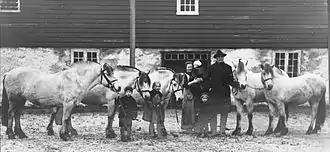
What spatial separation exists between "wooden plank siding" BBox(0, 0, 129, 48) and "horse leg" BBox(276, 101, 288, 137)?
225cm

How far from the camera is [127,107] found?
4.55 meters

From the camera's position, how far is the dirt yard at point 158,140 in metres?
4.54

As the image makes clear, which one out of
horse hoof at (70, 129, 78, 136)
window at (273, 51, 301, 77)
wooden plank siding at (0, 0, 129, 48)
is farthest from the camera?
horse hoof at (70, 129, 78, 136)

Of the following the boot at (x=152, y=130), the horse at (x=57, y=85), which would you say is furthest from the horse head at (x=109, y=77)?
the boot at (x=152, y=130)

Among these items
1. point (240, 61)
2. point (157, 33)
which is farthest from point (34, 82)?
point (240, 61)

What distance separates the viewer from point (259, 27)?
452 cm

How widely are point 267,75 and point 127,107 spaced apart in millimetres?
1856

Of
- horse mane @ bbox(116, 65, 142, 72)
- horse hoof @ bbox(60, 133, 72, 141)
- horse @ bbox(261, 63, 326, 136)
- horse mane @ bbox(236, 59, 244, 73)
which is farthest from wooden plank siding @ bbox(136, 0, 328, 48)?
horse hoof @ bbox(60, 133, 72, 141)

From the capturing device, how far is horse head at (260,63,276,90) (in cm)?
A: 457

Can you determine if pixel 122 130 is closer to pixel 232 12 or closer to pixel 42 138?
pixel 42 138

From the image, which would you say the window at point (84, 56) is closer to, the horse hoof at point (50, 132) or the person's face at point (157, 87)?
the person's face at point (157, 87)

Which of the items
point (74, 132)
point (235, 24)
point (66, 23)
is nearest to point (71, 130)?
point (74, 132)

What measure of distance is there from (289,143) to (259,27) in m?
1.56

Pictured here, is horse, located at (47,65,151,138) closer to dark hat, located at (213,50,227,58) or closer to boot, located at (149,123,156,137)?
boot, located at (149,123,156,137)
